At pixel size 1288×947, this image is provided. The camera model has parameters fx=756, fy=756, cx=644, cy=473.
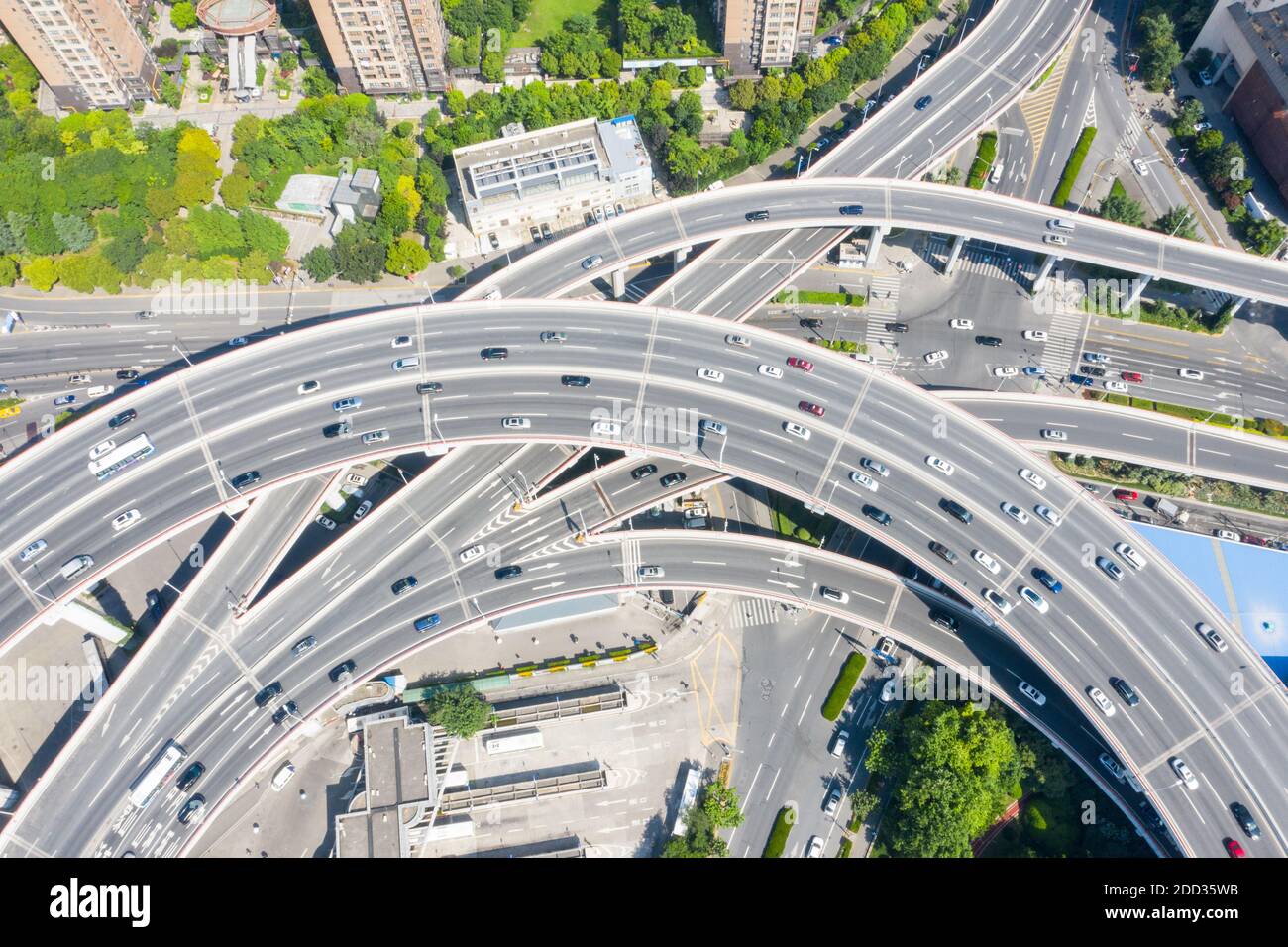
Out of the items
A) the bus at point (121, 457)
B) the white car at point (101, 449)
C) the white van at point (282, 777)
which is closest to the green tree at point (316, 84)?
the bus at point (121, 457)

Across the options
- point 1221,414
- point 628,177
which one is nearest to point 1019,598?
point 1221,414

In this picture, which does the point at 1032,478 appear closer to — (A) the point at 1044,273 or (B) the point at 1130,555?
(B) the point at 1130,555

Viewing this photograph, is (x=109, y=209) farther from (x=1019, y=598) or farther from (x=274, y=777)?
(x=1019, y=598)

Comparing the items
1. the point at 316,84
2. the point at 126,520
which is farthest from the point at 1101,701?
the point at 316,84

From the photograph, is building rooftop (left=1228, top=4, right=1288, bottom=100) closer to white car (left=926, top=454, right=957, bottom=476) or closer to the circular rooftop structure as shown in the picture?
white car (left=926, top=454, right=957, bottom=476)

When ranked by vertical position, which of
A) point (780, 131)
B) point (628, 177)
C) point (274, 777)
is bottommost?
point (274, 777)

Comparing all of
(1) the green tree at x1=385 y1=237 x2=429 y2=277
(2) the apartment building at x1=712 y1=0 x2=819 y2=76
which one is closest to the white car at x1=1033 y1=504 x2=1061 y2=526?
(2) the apartment building at x1=712 y1=0 x2=819 y2=76
